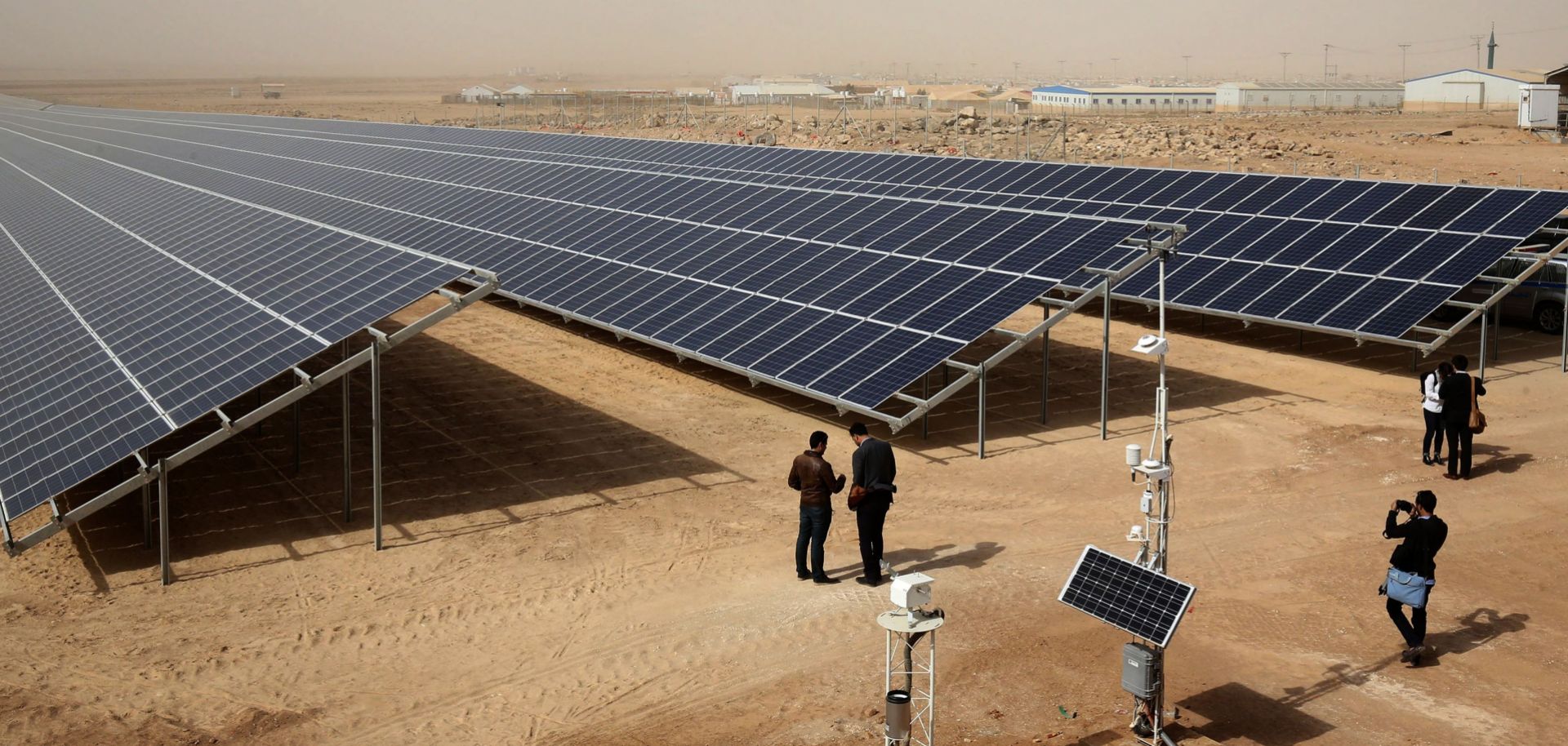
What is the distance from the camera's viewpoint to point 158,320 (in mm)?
19203

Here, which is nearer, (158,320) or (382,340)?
(382,340)

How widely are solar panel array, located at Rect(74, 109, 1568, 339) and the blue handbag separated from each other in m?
9.36

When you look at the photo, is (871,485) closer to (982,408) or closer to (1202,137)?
(982,408)

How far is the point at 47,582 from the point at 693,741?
8039 mm

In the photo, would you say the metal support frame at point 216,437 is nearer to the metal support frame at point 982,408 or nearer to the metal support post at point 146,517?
the metal support post at point 146,517

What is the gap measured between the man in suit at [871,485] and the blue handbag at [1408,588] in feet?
14.9

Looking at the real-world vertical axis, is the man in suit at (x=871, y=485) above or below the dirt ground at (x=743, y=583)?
above

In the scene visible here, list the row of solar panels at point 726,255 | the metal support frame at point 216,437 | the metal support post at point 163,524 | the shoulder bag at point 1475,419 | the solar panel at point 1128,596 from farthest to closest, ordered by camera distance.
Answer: the row of solar panels at point 726,255
the shoulder bag at point 1475,419
the metal support post at point 163,524
the metal support frame at point 216,437
the solar panel at point 1128,596

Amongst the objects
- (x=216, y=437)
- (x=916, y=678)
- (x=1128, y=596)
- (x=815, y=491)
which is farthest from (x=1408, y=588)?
(x=216, y=437)

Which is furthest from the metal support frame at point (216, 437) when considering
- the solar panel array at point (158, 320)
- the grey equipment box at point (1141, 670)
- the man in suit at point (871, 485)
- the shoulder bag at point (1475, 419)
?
the shoulder bag at point (1475, 419)

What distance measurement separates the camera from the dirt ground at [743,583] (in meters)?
11.3

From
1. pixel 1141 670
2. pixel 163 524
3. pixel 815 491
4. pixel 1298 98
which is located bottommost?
pixel 163 524

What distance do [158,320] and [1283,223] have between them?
20507 millimetres

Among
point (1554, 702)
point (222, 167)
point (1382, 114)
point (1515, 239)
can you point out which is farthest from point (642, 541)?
point (1382, 114)
